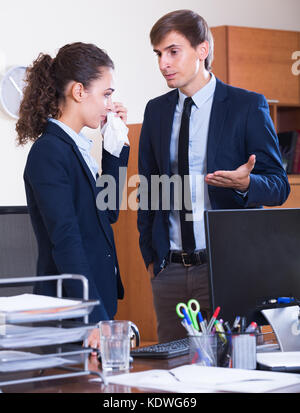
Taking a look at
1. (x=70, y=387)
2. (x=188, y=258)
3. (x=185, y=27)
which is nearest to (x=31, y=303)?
(x=70, y=387)

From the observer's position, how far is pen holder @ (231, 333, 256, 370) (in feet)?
4.61

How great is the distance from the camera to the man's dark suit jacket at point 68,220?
5.27 ft

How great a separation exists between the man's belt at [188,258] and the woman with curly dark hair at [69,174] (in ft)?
0.88

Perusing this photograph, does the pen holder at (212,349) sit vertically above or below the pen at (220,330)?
below

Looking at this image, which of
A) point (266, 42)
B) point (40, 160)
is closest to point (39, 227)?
point (40, 160)

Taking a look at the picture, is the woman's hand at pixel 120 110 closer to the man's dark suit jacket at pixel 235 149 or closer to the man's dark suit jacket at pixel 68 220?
the man's dark suit jacket at pixel 235 149

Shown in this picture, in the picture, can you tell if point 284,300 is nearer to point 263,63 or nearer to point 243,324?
point 243,324

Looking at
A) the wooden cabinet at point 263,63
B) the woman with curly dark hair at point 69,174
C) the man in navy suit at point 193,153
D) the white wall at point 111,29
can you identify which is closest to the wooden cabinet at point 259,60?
the wooden cabinet at point 263,63

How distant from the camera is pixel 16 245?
8.74ft

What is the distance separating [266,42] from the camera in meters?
4.90

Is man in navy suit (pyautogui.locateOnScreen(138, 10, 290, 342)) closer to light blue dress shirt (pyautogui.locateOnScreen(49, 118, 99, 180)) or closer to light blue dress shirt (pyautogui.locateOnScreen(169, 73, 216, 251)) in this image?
light blue dress shirt (pyautogui.locateOnScreen(169, 73, 216, 251))

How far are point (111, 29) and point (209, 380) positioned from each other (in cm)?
376

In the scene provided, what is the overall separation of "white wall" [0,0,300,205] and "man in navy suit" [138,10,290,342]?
6.60 ft

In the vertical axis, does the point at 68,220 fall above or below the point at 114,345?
above
